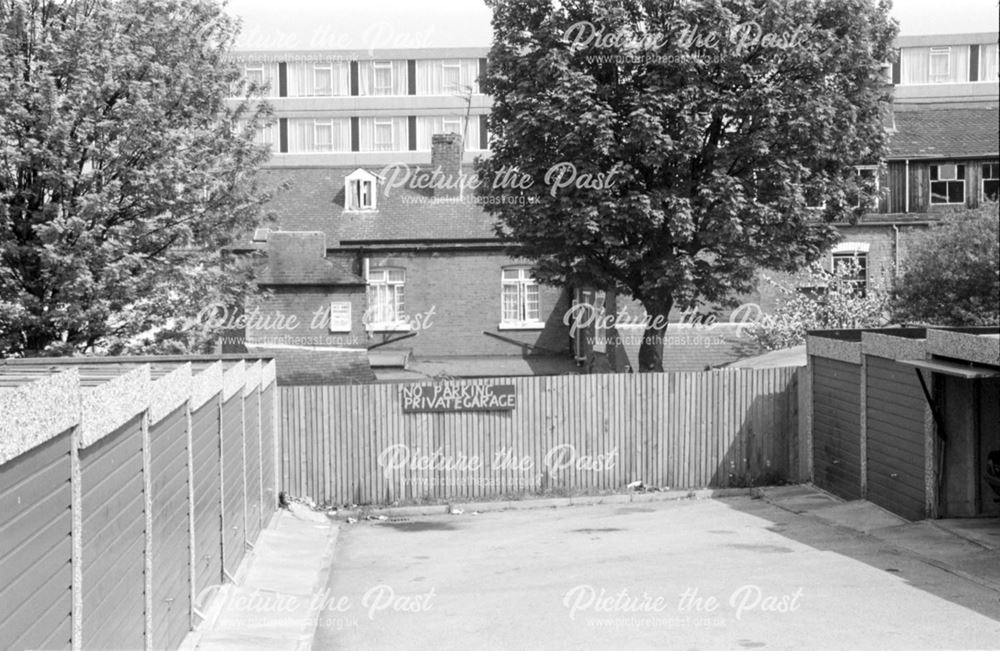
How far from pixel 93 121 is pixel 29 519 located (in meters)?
14.6

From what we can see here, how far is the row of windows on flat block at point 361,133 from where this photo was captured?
208ft

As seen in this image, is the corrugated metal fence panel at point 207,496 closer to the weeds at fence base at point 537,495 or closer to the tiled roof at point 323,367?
the weeds at fence base at point 537,495

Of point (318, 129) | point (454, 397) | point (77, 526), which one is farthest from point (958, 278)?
point (318, 129)

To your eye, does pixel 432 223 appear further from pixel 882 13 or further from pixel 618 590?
pixel 618 590

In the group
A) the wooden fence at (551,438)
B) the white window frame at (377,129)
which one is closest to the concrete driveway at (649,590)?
the wooden fence at (551,438)

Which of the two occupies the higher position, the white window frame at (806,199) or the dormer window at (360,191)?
the dormer window at (360,191)

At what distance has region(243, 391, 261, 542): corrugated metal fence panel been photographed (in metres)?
15.1

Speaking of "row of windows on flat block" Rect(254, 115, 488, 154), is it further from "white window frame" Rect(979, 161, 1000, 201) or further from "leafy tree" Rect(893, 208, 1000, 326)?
"leafy tree" Rect(893, 208, 1000, 326)

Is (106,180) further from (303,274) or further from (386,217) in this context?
(386,217)

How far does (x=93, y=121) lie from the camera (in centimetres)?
1883

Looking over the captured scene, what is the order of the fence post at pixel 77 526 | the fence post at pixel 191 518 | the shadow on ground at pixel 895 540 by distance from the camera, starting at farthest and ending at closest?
the shadow on ground at pixel 895 540 < the fence post at pixel 191 518 < the fence post at pixel 77 526

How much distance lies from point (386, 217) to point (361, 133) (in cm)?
2375

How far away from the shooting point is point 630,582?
1335 cm

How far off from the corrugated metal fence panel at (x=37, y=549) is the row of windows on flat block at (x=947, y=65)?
62.0 meters
